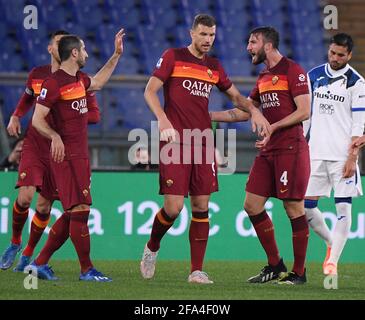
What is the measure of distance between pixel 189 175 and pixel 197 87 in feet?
2.30

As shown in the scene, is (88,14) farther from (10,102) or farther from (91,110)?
(91,110)

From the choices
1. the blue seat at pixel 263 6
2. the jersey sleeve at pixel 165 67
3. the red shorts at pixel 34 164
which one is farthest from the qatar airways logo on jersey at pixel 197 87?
the blue seat at pixel 263 6

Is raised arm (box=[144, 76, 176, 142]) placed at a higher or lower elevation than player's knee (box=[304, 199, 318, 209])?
higher

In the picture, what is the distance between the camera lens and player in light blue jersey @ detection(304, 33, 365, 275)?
9078 mm

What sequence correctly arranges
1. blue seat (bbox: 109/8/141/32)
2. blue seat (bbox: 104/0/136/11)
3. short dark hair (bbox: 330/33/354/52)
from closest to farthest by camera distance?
short dark hair (bbox: 330/33/354/52), blue seat (bbox: 109/8/141/32), blue seat (bbox: 104/0/136/11)

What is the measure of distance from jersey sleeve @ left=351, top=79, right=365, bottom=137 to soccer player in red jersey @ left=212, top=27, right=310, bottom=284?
50cm

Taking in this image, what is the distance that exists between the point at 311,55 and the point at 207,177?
7936 mm

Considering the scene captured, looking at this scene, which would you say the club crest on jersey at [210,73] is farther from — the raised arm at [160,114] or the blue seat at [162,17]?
the blue seat at [162,17]

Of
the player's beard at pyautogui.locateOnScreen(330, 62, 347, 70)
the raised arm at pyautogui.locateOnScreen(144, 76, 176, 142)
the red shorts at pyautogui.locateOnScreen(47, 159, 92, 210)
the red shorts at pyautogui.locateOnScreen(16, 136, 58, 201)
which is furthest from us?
the red shorts at pyautogui.locateOnScreen(16, 136, 58, 201)

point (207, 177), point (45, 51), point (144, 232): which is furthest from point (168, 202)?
point (45, 51)

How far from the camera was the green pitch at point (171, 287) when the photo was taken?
7688mm

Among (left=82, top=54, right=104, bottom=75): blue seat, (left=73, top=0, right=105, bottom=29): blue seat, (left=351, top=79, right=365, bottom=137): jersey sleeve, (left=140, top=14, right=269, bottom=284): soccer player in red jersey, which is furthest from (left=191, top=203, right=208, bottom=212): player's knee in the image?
(left=73, top=0, right=105, bottom=29): blue seat

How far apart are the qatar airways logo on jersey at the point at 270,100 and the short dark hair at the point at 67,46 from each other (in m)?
1.54

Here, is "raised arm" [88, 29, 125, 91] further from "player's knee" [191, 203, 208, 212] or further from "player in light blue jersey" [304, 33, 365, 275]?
"player in light blue jersey" [304, 33, 365, 275]
